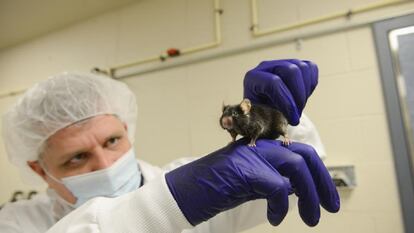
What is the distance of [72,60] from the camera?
2.34m

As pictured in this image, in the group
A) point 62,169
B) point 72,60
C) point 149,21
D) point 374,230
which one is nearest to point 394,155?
point 374,230

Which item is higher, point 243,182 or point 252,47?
point 252,47

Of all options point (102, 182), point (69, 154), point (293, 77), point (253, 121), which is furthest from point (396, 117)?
point (69, 154)

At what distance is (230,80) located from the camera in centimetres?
160

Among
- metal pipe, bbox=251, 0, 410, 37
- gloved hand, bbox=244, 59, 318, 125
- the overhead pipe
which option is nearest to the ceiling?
the overhead pipe

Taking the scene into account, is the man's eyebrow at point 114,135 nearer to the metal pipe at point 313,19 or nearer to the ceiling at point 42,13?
the metal pipe at point 313,19

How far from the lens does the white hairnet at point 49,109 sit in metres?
1.14

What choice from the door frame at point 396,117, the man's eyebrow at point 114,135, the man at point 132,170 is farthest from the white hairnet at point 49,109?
the door frame at point 396,117

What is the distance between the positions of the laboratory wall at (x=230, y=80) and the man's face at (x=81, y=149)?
61cm

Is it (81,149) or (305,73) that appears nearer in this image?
(305,73)

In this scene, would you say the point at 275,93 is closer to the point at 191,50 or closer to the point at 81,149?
the point at 81,149

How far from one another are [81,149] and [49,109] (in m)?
0.23

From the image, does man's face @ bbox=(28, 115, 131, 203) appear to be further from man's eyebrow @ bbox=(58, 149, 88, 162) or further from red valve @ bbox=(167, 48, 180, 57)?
red valve @ bbox=(167, 48, 180, 57)

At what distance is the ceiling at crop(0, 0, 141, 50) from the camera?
2070 mm
